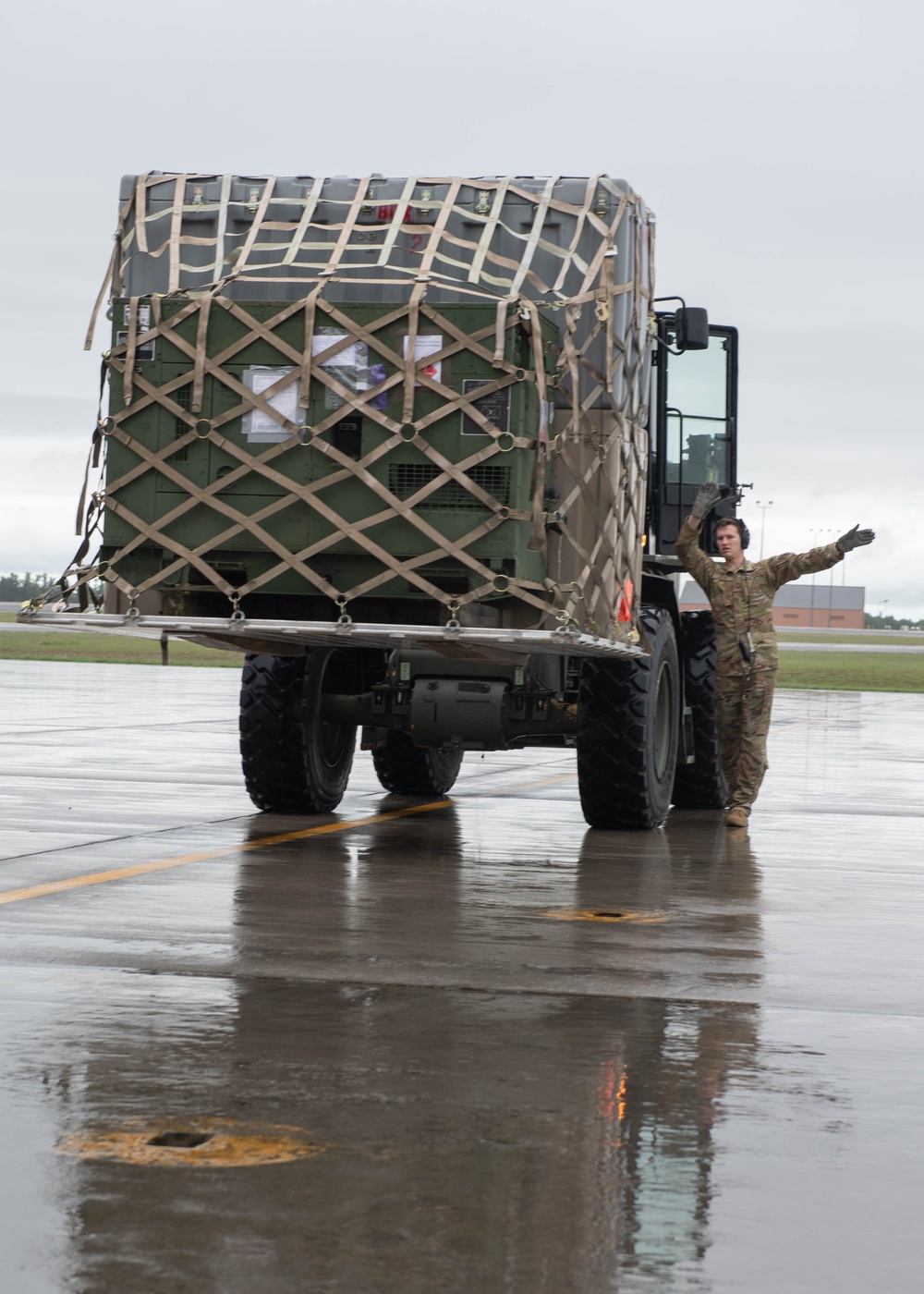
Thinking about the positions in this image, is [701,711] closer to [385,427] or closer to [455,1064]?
[385,427]

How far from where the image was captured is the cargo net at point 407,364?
10312 millimetres

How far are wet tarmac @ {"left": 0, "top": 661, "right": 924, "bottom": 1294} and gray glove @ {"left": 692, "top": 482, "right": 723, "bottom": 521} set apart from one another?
226 centimetres

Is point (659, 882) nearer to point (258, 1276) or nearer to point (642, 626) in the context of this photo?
point (642, 626)

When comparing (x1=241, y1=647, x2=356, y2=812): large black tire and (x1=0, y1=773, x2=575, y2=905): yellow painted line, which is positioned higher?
(x1=241, y1=647, x2=356, y2=812): large black tire

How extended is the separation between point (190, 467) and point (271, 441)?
1.59 feet

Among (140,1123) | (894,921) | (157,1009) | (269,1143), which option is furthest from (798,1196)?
(894,921)

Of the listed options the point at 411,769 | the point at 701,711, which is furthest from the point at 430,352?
the point at 411,769

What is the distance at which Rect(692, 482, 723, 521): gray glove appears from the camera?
12.9 metres

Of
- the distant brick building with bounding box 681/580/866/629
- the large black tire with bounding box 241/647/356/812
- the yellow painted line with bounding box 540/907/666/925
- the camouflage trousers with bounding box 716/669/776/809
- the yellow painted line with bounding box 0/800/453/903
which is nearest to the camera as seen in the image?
the yellow painted line with bounding box 540/907/666/925

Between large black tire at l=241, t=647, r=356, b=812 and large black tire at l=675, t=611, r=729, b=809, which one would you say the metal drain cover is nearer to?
large black tire at l=241, t=647, r=356, b=812

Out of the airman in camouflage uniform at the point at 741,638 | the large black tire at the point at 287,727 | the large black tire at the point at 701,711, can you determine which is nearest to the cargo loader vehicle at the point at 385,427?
the large black tire at the point at 287,727

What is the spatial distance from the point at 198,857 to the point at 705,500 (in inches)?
170

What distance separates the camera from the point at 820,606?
17088 centimetres

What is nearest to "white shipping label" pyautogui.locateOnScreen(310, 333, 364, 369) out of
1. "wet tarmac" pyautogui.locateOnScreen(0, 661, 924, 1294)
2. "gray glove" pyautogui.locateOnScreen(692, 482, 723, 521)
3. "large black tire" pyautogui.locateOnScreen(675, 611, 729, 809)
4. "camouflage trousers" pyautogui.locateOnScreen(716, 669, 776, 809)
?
"wet tarmac" pyautogui.locateOnScreen(0, 661, 924, 1294)
